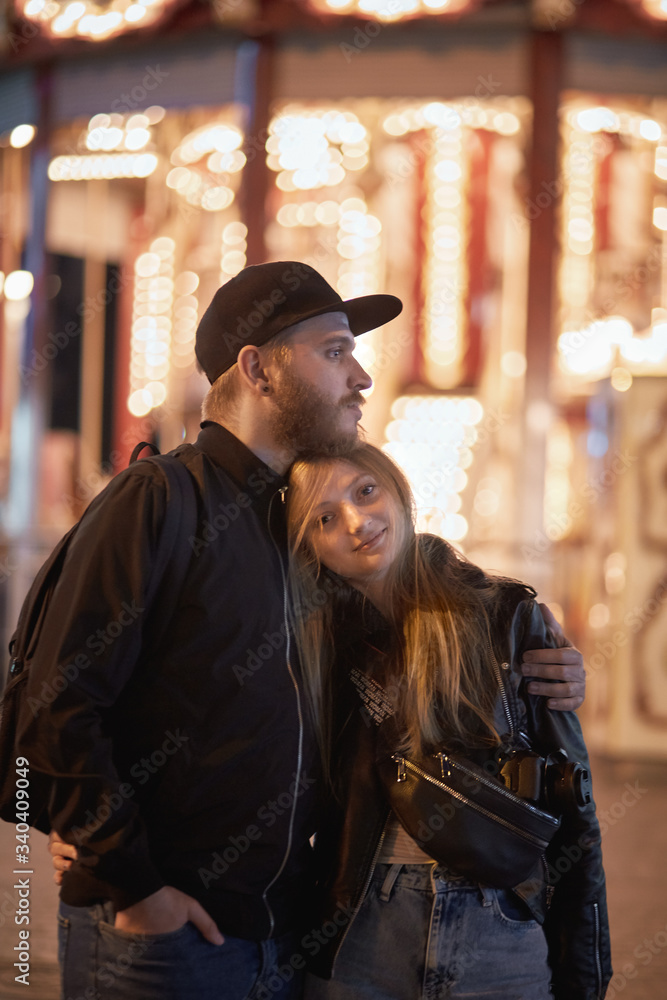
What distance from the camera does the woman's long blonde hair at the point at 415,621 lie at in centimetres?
209

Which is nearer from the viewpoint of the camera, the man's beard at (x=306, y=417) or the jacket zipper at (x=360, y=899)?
the jacket zipper at (x=360, y=899)

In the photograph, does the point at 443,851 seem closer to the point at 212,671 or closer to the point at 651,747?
the point at 212,671

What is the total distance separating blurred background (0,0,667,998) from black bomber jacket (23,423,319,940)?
13.6 feet

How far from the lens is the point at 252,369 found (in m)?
2.27

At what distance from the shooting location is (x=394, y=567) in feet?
→ 7.57

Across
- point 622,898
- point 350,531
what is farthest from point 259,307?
point 622,898

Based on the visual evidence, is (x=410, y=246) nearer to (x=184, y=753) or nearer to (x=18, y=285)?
(x=18, y=285)

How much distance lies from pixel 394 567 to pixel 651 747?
468 cm

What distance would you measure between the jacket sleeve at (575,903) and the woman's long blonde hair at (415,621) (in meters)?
0.14

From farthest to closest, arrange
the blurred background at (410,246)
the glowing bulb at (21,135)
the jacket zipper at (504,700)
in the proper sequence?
the glowing bulb at (21,135) → the blurred background at (410,246) → the jacket zipper at (504,700)

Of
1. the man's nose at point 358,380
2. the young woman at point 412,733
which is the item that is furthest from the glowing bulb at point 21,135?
the young woman at point 412,733

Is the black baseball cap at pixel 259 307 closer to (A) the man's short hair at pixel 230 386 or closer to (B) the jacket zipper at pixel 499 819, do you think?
(A) the man's short hair at pixel 230 386

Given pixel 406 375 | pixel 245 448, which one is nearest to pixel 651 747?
pixel 406 375

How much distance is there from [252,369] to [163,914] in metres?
1.17
